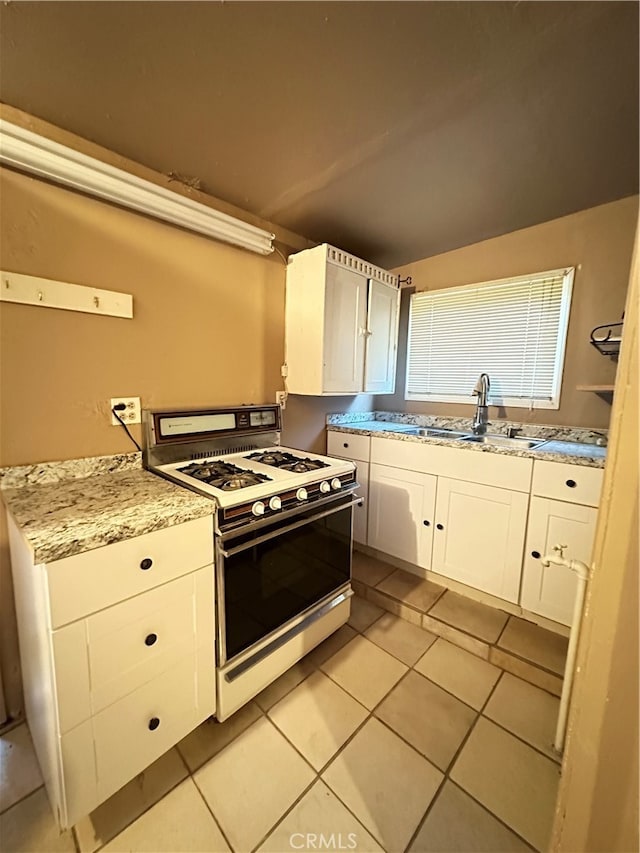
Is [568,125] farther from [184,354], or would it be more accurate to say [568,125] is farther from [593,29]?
[184,354]

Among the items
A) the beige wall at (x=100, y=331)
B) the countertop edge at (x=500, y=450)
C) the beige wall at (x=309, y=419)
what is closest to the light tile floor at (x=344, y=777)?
the beige wall at (x=100, y=331)

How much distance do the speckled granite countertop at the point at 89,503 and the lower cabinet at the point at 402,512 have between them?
52.0 inches

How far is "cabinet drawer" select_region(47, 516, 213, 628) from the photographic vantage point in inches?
32.0

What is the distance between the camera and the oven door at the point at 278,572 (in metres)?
1.16

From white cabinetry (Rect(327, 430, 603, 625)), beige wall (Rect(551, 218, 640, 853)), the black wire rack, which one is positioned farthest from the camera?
the black wire rack

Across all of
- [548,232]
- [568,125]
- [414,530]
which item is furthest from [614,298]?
[414,530]

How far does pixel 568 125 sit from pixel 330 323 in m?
1.26

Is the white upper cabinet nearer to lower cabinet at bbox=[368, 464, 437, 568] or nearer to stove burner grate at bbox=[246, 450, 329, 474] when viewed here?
stove burner grate at bbox=[246, 450, 329, 474]

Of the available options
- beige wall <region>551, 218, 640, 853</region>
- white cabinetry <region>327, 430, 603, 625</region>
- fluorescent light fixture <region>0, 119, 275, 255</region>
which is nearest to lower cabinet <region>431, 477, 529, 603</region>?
white cabinetry <region>327, 430, 603, 625</region>

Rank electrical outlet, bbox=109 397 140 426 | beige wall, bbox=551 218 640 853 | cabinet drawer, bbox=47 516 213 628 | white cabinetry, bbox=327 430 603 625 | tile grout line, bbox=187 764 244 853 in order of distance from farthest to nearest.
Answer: white cabinetry, bbox=327 430 603 625, electrical outlet, bbox=109 397 140 426, tile grout line, bbox=187 764 244 853, cabinet drawer, bbox=47 516 213 628, beige wall, bbox=551 218 640 853

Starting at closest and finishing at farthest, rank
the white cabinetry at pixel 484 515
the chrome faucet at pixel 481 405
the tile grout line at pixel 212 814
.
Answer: the tile grout line at pixel 212 814
the white cabinetry at pixel 484 515
the chrome faucet at pixel 481 405

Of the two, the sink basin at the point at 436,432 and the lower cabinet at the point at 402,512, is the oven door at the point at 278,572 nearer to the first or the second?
the lower cabinet at the point at 402,512

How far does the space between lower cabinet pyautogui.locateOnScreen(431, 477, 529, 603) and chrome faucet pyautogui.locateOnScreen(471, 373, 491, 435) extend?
0.56m

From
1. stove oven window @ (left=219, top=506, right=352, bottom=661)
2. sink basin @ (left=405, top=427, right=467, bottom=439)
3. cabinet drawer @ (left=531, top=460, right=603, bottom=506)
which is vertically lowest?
stove oven window @ (left=219, top=506, right=352, bottom=661)
